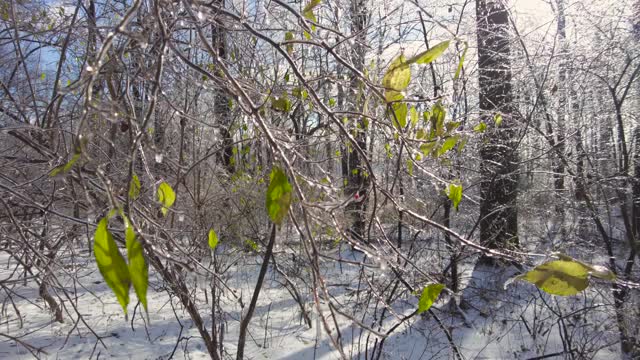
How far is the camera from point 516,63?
3.11 meters

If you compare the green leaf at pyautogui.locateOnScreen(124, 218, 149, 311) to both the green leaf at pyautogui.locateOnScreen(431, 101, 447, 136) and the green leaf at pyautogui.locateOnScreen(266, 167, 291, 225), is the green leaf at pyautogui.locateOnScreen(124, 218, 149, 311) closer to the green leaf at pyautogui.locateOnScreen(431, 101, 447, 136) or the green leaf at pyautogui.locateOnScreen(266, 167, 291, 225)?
the green leaf at pyautogui.locateOnScreen(266, 167, 291, 225)

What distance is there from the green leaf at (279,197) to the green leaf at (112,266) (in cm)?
14

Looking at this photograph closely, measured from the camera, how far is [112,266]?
0.33 m

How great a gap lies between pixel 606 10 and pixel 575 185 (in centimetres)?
118

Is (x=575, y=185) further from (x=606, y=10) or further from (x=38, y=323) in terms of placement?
(x=38, y=323)

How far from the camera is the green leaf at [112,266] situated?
1.07ft

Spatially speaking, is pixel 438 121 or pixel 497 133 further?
pixel 497 133

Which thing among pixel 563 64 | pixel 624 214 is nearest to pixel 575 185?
pixel 624 214

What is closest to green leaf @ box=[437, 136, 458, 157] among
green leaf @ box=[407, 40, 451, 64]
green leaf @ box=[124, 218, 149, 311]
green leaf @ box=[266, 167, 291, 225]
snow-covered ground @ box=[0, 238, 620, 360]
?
green leaf @ box=[407, 40, 451, 64]

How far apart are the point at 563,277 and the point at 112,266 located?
47cm

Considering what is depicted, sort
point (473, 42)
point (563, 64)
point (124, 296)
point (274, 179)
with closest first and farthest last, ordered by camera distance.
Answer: point (124, 296) < point (274, 179) < point (563, 64) < point (473, 42)

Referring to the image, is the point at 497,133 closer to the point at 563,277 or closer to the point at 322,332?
the point at 322,332

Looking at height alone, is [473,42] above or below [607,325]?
above

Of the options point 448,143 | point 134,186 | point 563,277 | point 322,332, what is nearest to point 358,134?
point 448,143
